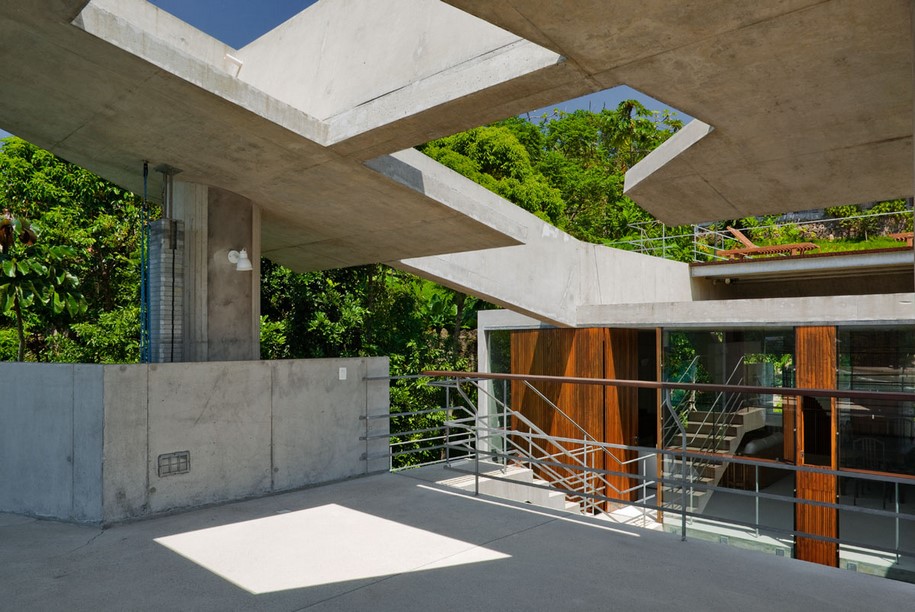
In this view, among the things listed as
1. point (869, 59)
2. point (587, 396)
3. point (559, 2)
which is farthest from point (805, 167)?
point (587, 396)

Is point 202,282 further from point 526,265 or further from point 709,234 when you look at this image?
point 709,234

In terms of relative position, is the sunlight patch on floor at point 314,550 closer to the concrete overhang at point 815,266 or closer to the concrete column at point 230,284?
the concrete column at point 230,284

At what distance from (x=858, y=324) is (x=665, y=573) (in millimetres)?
6839

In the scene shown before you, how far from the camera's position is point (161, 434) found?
540cm

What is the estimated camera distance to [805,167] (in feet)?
18.3

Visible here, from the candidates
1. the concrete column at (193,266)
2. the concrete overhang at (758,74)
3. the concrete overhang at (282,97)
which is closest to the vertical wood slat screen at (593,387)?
the concrete overhang at (282,97)

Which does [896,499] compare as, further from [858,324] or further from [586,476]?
[586,476]

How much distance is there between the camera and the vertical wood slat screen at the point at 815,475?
9.09 m

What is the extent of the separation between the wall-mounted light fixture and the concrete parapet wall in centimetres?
115

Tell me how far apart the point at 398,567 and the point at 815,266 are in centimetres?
1479

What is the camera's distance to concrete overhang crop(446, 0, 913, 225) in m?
3.27

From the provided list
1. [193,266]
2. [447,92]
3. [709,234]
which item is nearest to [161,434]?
[193,266]

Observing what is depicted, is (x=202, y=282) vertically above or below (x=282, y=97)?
below

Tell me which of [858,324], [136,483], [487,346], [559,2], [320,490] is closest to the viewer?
[559,2]
